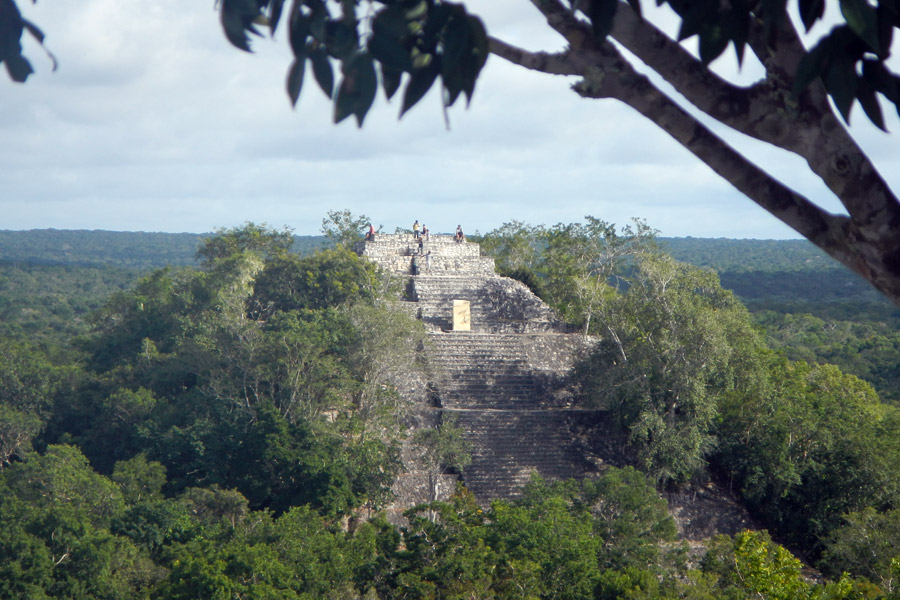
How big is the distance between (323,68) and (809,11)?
0.89 metres

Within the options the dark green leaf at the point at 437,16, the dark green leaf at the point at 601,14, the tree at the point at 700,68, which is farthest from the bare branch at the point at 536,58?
the dark green leaf at the point at 437,16

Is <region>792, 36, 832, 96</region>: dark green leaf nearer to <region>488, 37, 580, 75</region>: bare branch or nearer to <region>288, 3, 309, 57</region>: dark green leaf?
<region>488, 37, 580, 75</region>: bare branch

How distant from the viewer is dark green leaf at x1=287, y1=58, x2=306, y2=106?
157 cm

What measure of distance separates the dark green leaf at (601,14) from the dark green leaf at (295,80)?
52 centimetres

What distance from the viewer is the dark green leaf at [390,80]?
5.22 ft

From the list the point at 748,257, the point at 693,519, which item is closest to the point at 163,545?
the point at 693,519

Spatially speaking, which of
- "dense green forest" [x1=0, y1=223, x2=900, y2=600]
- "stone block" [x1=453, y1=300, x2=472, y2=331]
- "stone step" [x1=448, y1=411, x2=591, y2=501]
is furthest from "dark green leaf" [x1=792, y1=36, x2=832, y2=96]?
"stone block" [x1=453, y1=300, x2=472, y2=331]

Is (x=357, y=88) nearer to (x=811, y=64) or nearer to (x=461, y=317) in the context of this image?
(x=811, y=64)

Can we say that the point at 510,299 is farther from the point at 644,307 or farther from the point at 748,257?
the point at 748,257

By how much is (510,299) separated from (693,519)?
5942 millimetres

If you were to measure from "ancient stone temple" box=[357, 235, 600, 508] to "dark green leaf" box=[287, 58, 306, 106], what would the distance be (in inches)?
449

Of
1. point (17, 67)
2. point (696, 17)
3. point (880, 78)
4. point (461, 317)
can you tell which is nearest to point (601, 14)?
point (696, 17)

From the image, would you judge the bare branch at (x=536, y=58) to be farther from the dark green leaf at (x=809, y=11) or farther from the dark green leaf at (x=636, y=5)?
the dark green leaf at (x=809, y=11)

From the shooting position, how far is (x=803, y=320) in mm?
35000
